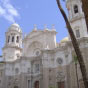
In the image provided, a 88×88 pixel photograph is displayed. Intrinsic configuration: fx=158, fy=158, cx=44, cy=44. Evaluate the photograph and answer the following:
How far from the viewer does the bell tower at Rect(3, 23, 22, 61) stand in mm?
44438

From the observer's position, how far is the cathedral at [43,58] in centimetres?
3008

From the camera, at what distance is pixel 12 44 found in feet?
148

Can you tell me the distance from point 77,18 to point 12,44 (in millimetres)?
21350

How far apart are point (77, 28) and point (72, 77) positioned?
9.74m

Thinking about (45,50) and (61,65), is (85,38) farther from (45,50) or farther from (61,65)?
(45,50)

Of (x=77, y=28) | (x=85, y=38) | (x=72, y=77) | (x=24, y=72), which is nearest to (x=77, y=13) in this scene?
(x=77, y=28)

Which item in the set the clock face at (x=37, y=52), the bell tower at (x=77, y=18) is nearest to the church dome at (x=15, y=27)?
the clock face at (x=37, y=52)

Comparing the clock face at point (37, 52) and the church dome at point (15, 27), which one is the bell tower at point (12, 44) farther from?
the clock face at point (37, 52)

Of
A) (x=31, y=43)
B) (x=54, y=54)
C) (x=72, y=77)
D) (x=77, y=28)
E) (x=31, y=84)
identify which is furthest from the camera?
(x=31, y=43)

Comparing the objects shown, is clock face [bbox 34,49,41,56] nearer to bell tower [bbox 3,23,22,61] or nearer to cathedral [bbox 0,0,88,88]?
cathedral [bbox 0,0,88,88]

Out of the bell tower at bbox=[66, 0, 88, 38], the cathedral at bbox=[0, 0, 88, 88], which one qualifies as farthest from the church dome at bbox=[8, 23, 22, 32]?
the bell tower at bbox=[66, 0, 88, 38]

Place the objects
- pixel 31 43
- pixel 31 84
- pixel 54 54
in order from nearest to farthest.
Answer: pixel 54 54 → pixel 31 84 → pixel 31 43

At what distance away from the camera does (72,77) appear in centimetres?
2784

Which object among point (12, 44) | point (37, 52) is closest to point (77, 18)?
point (37, 52)
